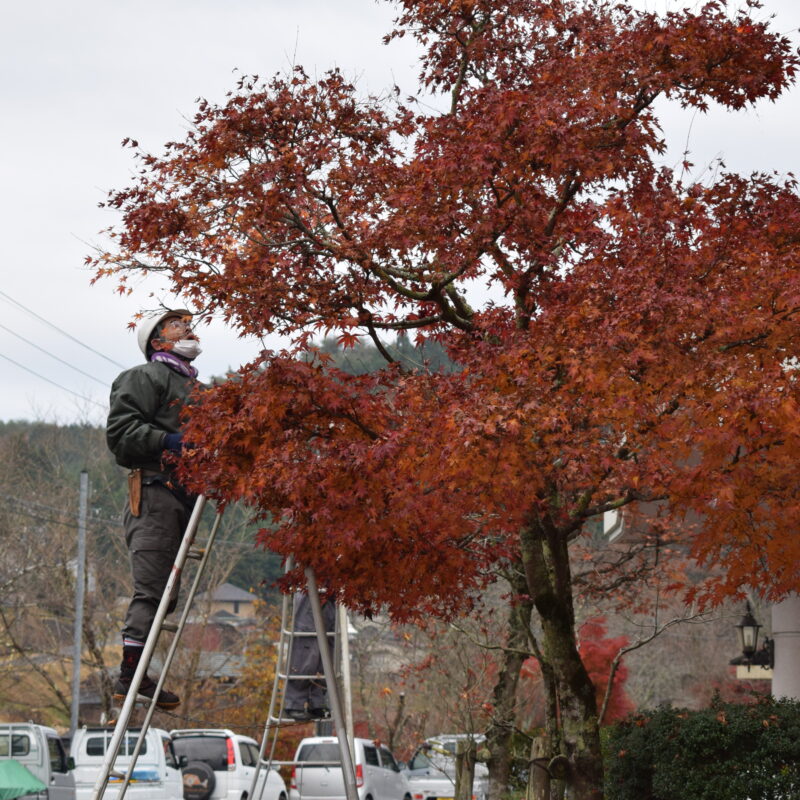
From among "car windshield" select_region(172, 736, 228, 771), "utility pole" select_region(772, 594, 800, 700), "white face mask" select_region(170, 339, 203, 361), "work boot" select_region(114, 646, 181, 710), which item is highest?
"white face mask" select_region(170, 339, 203, 361)

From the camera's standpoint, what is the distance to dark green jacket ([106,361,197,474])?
23.5 feet

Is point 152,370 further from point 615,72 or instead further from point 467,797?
point 467,797

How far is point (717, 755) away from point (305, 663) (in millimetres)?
4714

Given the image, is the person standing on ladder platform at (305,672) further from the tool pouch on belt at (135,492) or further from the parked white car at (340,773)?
the parked white car at (340,773)

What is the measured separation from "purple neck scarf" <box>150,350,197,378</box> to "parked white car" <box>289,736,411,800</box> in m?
15.7

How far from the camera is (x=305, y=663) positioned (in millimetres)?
10875

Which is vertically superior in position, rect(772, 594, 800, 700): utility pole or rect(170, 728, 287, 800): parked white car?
rect(772, 594, 800, 700): utility pole

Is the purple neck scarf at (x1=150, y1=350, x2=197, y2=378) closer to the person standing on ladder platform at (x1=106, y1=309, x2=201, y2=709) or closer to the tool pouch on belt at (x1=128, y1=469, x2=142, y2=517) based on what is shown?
the person standing on ladder platform at (x1=106, y1=309, x2=201, y2=709)

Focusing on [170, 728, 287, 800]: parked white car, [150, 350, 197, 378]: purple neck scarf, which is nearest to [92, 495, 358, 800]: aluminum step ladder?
[150, 350, 197, 378]: purple neck scarf

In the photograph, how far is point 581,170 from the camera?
28.7ft

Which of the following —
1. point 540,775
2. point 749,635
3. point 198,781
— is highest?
point 749,635

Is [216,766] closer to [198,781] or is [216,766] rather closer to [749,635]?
[198,781]

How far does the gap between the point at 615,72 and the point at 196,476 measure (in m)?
4.38

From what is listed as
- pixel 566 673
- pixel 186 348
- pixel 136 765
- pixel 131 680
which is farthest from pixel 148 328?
pixel 136 765
